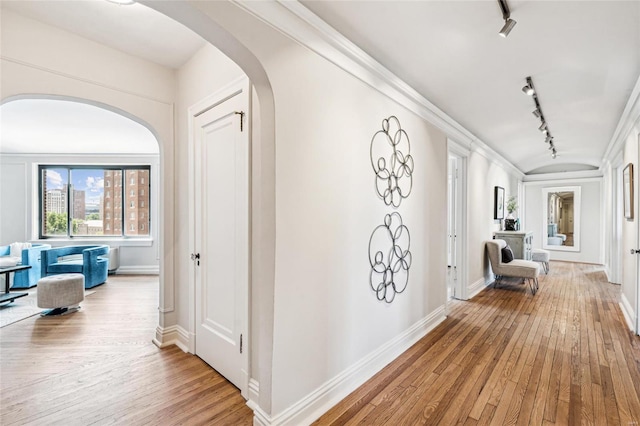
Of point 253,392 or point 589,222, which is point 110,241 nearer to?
point 253,392

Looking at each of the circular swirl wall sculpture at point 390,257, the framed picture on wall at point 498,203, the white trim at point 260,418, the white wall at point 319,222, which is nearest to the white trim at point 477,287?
the framed picture on wall at point 498,203

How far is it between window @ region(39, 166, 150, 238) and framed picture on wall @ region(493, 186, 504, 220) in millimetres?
7410

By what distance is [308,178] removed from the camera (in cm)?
186

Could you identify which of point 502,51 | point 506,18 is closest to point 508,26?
point 506,18

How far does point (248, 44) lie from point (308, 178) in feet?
2.64

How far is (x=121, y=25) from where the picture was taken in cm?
218

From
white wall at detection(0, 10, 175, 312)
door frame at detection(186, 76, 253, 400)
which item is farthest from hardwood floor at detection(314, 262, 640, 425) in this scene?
white wall at detection(0, 10, 175, 312)

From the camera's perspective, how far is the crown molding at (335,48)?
5.30 feet

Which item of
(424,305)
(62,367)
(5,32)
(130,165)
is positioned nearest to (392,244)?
(424,305)

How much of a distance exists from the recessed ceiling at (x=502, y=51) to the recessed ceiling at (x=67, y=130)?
3.30 m

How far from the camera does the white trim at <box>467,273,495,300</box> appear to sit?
4582mm

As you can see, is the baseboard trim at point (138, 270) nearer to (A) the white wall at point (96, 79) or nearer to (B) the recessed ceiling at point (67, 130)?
(B) the recessed ceiling at point (67, 130)

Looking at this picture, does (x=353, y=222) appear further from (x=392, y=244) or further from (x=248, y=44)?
(x=248, y=44)

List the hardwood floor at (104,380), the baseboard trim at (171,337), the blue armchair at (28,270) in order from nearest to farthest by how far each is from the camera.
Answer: the hardwood floor at (104,380) < the baseboard trim at (171,337) < the blue armchair at (28,270)
